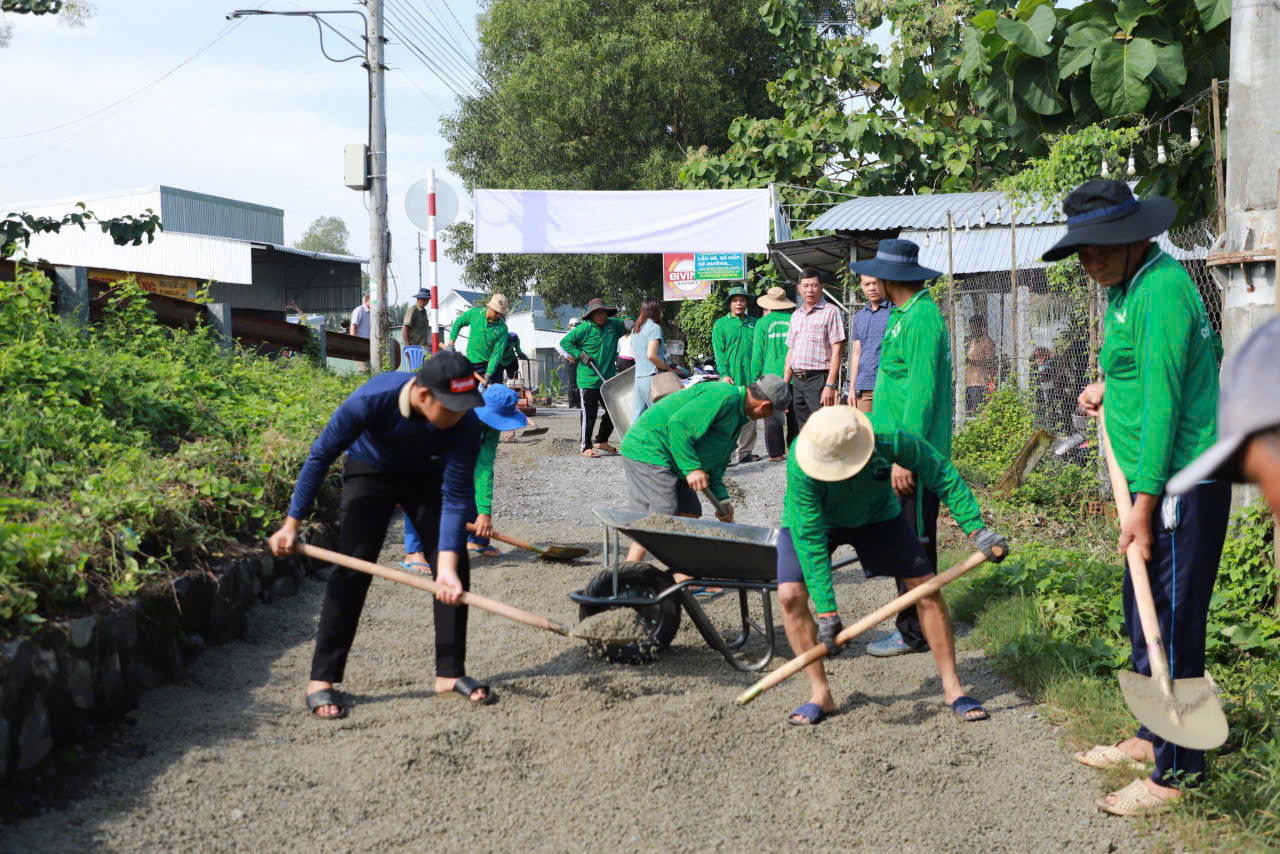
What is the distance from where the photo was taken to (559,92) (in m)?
25.7

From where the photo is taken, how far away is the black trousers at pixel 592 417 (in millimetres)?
11875

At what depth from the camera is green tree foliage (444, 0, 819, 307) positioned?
25.2 metres

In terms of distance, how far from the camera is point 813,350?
32.5 ft

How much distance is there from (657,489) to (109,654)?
2821 mm

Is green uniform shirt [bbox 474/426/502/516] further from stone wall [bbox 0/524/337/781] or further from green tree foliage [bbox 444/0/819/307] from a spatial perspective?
green tree foliage [bbox 444/0/819/307]

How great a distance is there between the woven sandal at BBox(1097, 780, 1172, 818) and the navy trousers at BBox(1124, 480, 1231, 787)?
0.06m

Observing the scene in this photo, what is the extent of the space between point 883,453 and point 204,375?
→ 618cm

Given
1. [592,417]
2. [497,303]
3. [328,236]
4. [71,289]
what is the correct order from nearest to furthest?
[71,289] → [497,303] → [592,417] → [328,236]

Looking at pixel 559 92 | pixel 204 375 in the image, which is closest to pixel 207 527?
pixel 204 375

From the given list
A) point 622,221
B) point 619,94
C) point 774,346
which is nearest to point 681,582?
point 774,346

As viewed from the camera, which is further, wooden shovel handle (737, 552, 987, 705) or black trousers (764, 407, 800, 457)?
black trousers (764, 407, 800, 457)

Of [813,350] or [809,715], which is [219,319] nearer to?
[813,350]

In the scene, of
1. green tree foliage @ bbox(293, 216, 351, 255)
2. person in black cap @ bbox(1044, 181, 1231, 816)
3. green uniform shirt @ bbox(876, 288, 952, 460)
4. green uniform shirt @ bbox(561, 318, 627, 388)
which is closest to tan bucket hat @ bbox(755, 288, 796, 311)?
green uniform shirt @ bbox(561, 318, 627, 388)

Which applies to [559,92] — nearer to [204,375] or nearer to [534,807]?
[204,375]
